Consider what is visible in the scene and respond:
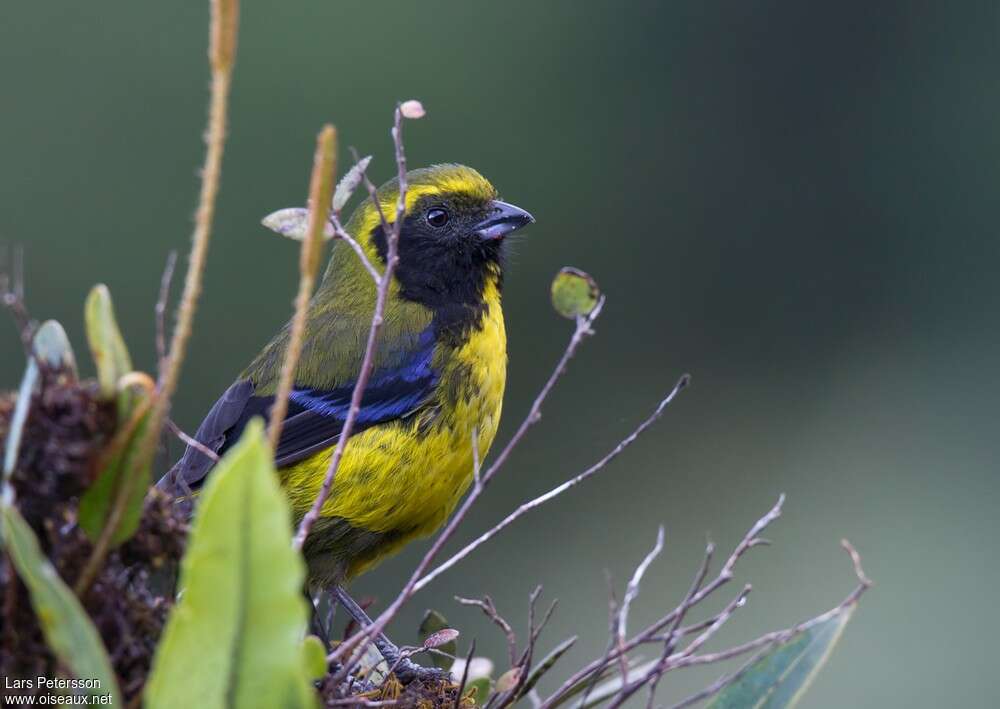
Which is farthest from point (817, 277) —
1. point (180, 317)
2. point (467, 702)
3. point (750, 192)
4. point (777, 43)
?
point (180, 317)

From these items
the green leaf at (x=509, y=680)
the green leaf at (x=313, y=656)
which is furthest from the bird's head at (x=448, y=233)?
the green leaf at (x=313, y=656)

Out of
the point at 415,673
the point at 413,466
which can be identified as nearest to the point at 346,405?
the point at 413,466

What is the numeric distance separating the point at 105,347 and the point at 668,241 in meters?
11.8

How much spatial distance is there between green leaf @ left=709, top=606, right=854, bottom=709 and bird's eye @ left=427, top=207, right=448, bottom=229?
2535mm

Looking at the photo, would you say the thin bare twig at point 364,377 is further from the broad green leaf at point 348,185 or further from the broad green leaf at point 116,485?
the broad green leaf at point 116,485

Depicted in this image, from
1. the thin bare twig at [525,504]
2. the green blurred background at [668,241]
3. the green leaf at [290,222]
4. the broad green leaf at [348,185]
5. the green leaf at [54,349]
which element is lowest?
the green blurred background at [668,241]

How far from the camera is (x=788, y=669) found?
6.70 feet

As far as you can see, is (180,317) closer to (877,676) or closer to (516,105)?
(877,676)

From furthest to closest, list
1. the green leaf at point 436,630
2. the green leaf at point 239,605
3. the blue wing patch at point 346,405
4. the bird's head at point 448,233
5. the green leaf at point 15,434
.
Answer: the bird's head at point 448,233 → the blue wing patch at point 346,405 → the green leaf at point 436,630 → the green leaf at point 15,434 → the green leaf at point 239,605

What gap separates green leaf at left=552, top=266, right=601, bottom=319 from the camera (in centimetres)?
218

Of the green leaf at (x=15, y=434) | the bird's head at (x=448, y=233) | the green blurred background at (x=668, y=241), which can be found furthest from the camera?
the green blurred background at (x=668, y=241)

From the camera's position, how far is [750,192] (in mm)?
13828

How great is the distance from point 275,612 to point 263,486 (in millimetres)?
140

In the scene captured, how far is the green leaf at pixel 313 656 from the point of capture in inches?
64.9
